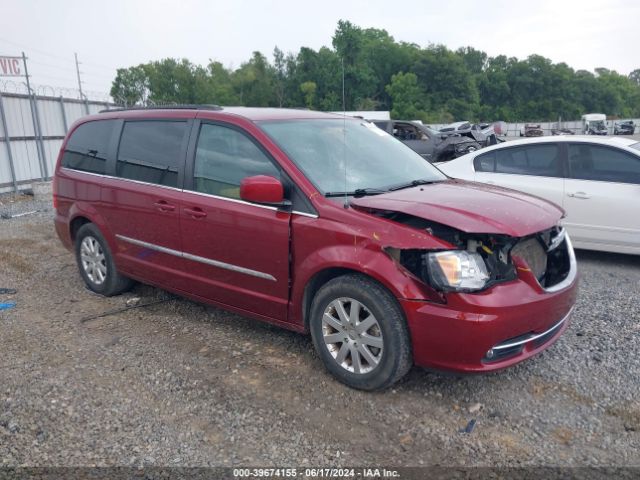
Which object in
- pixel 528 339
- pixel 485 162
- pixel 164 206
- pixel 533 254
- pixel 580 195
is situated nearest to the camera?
Answer: pixel 528 339

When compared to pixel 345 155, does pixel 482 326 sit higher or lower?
lower

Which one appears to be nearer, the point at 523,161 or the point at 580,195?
the point at 580,195

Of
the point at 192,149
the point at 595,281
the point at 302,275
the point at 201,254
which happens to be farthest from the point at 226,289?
the point at 595,281

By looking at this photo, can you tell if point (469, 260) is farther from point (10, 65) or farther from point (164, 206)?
point (10, 65)

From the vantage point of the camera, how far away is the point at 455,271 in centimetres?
312

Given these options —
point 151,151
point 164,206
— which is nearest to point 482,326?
point 164,206

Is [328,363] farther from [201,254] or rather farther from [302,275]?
[201,254]

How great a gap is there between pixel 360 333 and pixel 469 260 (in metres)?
0.81

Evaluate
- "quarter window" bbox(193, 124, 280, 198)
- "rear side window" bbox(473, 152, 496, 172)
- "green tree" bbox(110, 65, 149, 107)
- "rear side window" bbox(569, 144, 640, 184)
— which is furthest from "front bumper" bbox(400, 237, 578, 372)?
"green tree" bbox(110, 65, 149, 107)

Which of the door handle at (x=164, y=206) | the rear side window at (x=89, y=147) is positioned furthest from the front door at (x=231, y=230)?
the rear side window at (x=89, y=147)

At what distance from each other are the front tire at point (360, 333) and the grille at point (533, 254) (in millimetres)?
905

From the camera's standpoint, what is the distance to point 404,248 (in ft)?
10.5

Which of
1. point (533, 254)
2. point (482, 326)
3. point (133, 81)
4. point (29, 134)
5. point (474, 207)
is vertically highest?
point (133, 81)

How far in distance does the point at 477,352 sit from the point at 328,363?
994 mm
